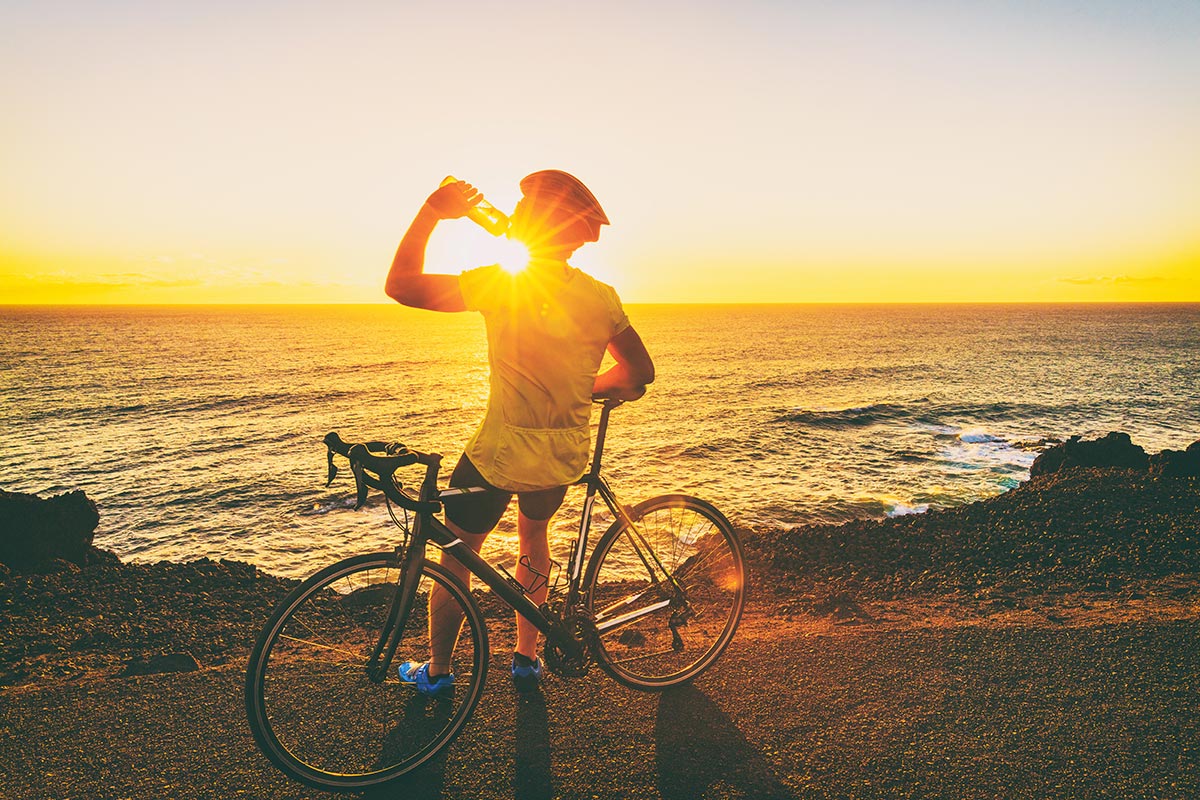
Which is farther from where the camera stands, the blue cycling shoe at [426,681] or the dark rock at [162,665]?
the dark rock at [162,665]

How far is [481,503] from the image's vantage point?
10.3ft

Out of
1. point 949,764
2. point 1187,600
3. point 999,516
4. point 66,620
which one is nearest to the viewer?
point 949,764

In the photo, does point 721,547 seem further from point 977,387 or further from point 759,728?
point 977,387

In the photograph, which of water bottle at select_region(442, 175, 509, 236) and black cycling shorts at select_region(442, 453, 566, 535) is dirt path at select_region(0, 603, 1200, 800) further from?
water bottle at select_region(442, 175, 509, 236)

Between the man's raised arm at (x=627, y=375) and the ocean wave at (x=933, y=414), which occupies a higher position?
the man's raised arm at (x=627, y=375)

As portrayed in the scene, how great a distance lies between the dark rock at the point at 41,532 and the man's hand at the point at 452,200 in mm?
9687

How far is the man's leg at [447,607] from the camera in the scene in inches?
126

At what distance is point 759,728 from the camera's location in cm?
345

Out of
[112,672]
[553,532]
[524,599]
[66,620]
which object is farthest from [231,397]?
[524,599]

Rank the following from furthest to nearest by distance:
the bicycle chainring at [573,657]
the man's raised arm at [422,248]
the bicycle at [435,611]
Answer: the bicycle chainring at [573,657], the bicycle at [435,611], the man's raised arm at [422,248]

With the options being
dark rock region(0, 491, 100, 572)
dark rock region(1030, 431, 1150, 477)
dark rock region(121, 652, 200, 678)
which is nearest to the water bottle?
dark rock region(121, 652, 200, 678)

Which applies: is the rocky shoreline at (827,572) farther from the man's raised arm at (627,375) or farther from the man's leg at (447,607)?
the man's raised arm at (627,375)

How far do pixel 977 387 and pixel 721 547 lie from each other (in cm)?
4074

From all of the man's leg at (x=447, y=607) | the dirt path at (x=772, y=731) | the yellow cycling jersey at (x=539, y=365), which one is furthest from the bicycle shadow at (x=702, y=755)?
the yellow cycling jersey at (x=539, y=365)
